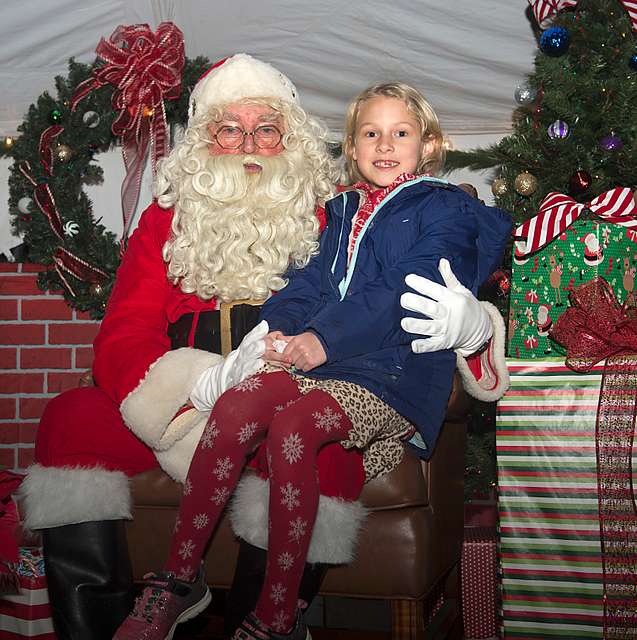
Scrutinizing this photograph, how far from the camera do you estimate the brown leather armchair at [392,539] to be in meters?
2.27

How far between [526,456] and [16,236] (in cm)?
316

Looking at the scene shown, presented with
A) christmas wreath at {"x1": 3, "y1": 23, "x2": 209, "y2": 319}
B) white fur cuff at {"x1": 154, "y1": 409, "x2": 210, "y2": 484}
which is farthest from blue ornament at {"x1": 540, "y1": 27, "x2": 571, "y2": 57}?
white fur cuff at {"x1": 154, "y1": 409, "x2": 210, "y2": 484}

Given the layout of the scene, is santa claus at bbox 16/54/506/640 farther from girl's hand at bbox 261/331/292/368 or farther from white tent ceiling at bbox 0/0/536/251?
white tent ceiling at bbox 0/0/536/251

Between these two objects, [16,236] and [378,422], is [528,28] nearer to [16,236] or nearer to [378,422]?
[378,422]

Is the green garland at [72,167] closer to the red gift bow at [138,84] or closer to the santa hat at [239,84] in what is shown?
the red gift bow at [138,84]

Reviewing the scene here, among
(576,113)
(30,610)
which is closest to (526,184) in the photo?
(576,113)

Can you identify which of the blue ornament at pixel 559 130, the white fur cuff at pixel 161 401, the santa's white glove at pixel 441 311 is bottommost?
the white fur cuff at pixel 161 401

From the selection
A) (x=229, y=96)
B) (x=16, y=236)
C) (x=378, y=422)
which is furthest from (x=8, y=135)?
(x=378, y=422)

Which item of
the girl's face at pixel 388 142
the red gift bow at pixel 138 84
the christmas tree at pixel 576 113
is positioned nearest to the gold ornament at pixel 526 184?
the christmas tree at pixel 576 113

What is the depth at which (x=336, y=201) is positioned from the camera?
267 centimetres

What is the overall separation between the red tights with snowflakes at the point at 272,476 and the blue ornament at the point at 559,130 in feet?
5.24

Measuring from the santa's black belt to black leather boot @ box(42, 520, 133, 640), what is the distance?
60cm

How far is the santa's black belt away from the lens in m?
2.56

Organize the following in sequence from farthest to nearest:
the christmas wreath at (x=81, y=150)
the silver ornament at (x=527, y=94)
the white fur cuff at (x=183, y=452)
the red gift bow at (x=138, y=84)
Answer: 1. the christmas wreath at (x=81, y=150)
2. the red gift bow at (x=138, y=84)
3. the silver ornament at (x=527, y=94)
4. the white fur cuff at (x=183, y=452)
